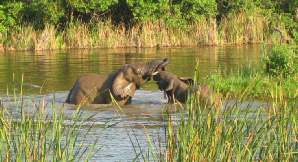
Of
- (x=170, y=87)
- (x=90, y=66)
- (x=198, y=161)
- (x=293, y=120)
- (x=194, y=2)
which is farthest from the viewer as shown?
(x=194, y=2)

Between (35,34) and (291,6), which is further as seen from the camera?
(291,6)

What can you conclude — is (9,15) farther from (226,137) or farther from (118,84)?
(226,137)

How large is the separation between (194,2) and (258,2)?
4.05 meters

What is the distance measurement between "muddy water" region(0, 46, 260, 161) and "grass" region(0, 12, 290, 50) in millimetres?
1794

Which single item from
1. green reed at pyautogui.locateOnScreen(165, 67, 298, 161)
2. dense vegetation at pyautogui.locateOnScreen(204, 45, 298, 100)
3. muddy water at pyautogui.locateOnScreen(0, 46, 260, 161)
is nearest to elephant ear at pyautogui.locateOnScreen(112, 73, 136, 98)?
muddy water at pyautogui.locateOnScreen(0, 46, 260, 161)

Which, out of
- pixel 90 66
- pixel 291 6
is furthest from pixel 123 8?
pixel 90 66

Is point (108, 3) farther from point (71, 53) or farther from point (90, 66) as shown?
point (90, 66)

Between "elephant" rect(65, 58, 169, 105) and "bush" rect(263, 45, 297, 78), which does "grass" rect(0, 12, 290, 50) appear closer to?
"bush" rect(263, 45, 297, 78)

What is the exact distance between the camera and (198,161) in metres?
6.82

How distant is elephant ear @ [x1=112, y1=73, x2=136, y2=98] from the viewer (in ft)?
47.3

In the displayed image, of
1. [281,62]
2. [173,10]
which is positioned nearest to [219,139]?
[281,62]

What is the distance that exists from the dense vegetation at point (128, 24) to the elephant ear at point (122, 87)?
1791 cm

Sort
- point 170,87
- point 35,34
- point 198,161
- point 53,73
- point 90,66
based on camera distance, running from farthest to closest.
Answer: point 35,34, point 90,66, point 53,73, point 170,87, point 198,161

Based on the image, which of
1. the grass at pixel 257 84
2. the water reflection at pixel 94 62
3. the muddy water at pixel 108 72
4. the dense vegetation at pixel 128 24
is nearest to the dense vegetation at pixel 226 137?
the muddy water at pixel 108 72
